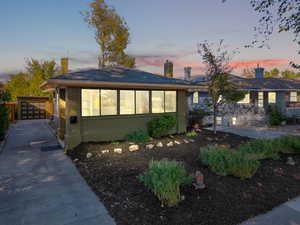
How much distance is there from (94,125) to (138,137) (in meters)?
1.85

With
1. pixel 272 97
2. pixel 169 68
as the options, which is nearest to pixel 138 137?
pixel 169 68

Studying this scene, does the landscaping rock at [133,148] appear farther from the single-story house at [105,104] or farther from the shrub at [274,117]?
the shrub at [274,117]

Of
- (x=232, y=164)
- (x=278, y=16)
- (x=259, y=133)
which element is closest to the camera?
(x=232, y=164)

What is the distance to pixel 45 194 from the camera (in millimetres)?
3461

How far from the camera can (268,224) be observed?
2.60 meters

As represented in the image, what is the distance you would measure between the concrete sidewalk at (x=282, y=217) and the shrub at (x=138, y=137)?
5065mm

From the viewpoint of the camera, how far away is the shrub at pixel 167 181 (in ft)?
9.40

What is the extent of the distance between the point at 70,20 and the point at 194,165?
35.6 ft

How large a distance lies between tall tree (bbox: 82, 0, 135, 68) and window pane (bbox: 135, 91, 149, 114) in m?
9.95

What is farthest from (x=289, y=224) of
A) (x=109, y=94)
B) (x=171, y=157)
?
(x=109, y=94)

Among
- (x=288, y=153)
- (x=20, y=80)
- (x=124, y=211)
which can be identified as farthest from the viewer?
(x=20, y=80)

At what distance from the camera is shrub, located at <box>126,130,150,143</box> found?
24.4 ft

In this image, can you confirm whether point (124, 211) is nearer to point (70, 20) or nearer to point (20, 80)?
point (70, 20)

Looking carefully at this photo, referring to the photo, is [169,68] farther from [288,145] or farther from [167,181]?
[167,181]
